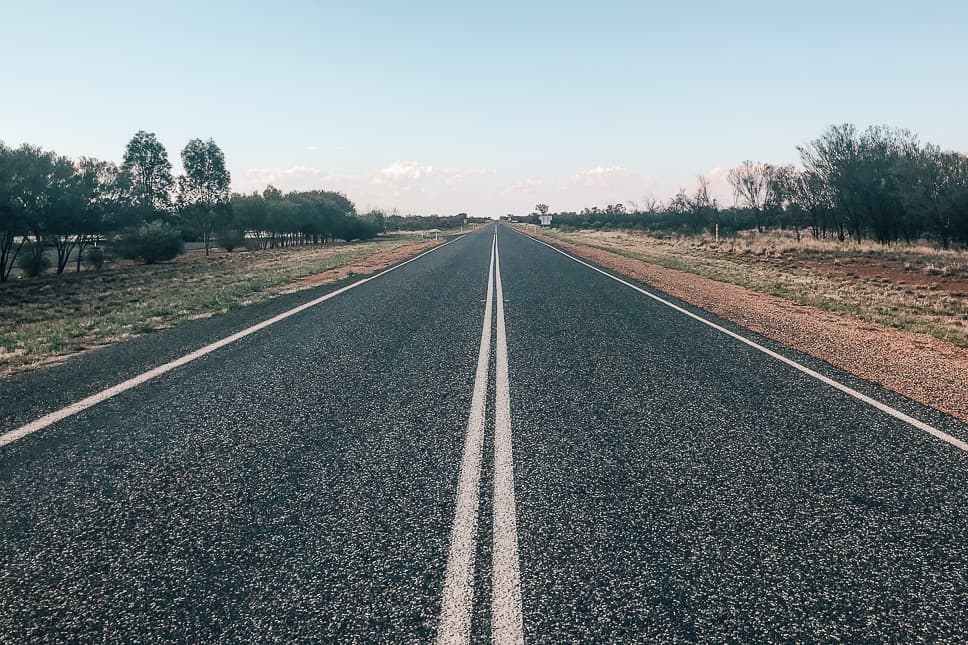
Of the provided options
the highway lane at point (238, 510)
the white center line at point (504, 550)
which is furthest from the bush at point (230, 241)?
the white center line at point (504, 550)

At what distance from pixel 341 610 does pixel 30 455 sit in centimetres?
A: 308

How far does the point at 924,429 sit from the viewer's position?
458 centimetres

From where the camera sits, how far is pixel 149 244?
3550cm

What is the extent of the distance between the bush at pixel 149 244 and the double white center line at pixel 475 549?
3773 centimetres

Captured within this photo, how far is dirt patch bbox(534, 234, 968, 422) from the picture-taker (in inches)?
238

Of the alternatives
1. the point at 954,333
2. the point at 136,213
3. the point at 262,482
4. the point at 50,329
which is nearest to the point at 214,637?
the point at 262,482

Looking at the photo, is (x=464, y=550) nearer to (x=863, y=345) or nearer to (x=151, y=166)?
(x=863, y=345)

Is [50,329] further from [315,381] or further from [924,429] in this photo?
[924,429]

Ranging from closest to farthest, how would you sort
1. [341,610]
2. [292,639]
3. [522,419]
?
[292,639] → [341,610] → [522,419]

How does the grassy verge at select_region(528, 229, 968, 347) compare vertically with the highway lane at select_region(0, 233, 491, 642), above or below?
above

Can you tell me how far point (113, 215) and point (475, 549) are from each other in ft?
124

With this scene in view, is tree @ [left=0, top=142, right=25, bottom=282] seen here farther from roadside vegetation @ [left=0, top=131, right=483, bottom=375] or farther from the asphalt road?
the asphalt road

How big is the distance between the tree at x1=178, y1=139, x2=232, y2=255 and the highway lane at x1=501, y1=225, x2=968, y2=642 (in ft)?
236

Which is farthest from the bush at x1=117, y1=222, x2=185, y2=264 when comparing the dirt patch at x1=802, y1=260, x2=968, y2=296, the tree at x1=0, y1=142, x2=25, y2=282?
the dirt patch at x1=802, y1=260, x2=968, y2=296
